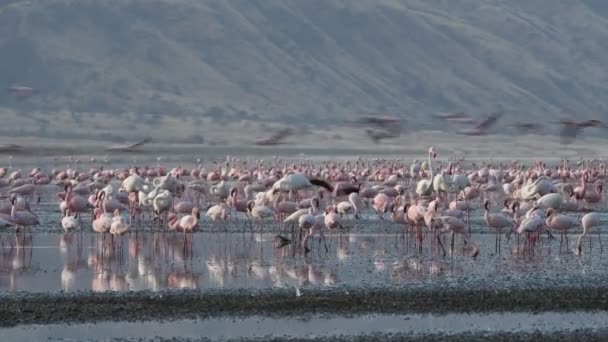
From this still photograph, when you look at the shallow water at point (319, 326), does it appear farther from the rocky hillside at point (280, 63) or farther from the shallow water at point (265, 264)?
the rocky hillside at point (280, 63)

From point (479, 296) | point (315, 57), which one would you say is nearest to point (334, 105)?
point (315, 57)

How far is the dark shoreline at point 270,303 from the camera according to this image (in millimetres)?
14852

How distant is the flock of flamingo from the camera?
67.5ft

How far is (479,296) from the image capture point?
15914 mm

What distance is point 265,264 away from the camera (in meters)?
18.8

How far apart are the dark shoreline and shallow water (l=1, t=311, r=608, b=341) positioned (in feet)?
0.86

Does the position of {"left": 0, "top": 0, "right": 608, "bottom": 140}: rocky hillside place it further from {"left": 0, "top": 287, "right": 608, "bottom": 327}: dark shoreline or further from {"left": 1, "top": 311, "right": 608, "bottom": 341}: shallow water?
{"left": 1, "top": 311, "right": 608, "bottom": 341}: shallow water

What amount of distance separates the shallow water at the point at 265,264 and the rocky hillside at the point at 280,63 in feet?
156

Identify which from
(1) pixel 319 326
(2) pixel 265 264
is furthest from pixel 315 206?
(1) pixel 319 326

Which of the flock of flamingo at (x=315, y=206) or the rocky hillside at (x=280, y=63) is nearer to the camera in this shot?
the flock of flamingo at (x=315, y=206)

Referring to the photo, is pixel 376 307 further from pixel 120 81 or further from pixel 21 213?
pixel 120 81

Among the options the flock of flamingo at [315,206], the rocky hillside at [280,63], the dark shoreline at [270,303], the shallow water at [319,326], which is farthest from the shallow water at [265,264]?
the rocky hillside at [280,63]

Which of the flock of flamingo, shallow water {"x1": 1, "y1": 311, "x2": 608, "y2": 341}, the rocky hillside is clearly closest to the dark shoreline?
shallow water {"x1": 1, "y1": 311, "x2": 608, "y2": 341}

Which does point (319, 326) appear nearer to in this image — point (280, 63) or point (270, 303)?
point (270, 303)
